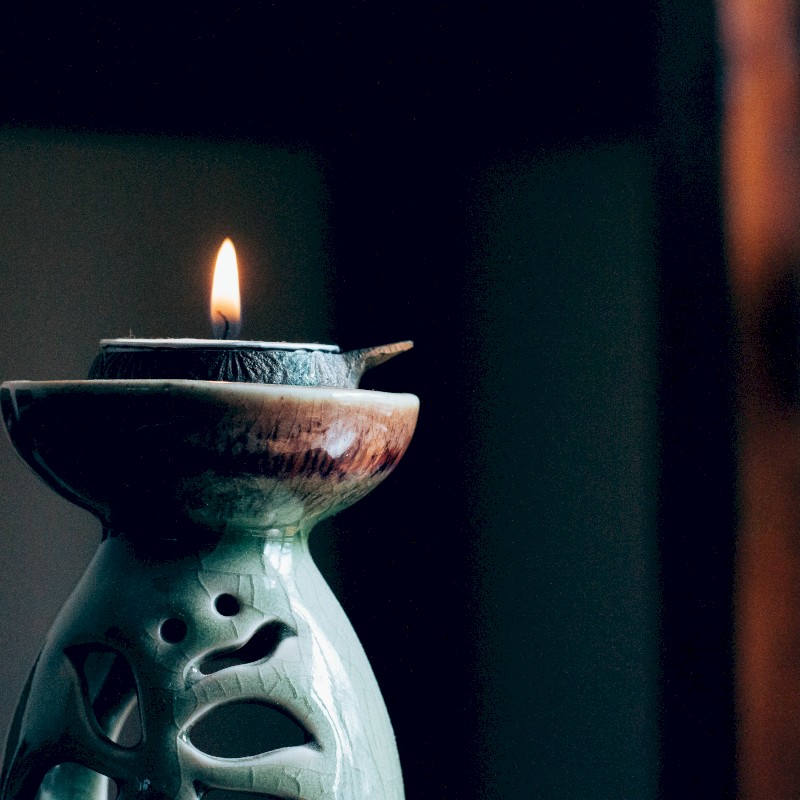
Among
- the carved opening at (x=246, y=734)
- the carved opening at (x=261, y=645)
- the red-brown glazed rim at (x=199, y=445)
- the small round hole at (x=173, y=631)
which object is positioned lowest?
the carved opening at (x=246, y=734)

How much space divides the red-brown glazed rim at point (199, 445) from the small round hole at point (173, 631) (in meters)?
0.02

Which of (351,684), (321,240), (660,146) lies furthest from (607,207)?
(351,684)

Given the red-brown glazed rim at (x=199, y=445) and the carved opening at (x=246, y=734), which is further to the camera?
the carved opening at (x=246, y=734)

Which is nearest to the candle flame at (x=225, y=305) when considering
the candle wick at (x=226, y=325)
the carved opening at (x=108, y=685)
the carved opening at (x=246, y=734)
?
the candle wick at (x=226, y=325)

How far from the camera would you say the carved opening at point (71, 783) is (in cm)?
26

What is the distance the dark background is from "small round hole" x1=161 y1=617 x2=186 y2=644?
209 millimetres

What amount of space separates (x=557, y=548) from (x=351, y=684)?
188mm

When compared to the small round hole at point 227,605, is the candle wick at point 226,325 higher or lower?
higher

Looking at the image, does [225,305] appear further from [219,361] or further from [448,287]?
[448,287]

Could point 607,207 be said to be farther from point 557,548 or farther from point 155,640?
point 155,640

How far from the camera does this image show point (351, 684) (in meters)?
0.26

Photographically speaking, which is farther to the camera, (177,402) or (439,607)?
(439,607)

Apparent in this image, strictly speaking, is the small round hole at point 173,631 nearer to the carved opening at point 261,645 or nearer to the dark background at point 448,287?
the carved opening at point 261,645

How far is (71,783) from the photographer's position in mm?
267
